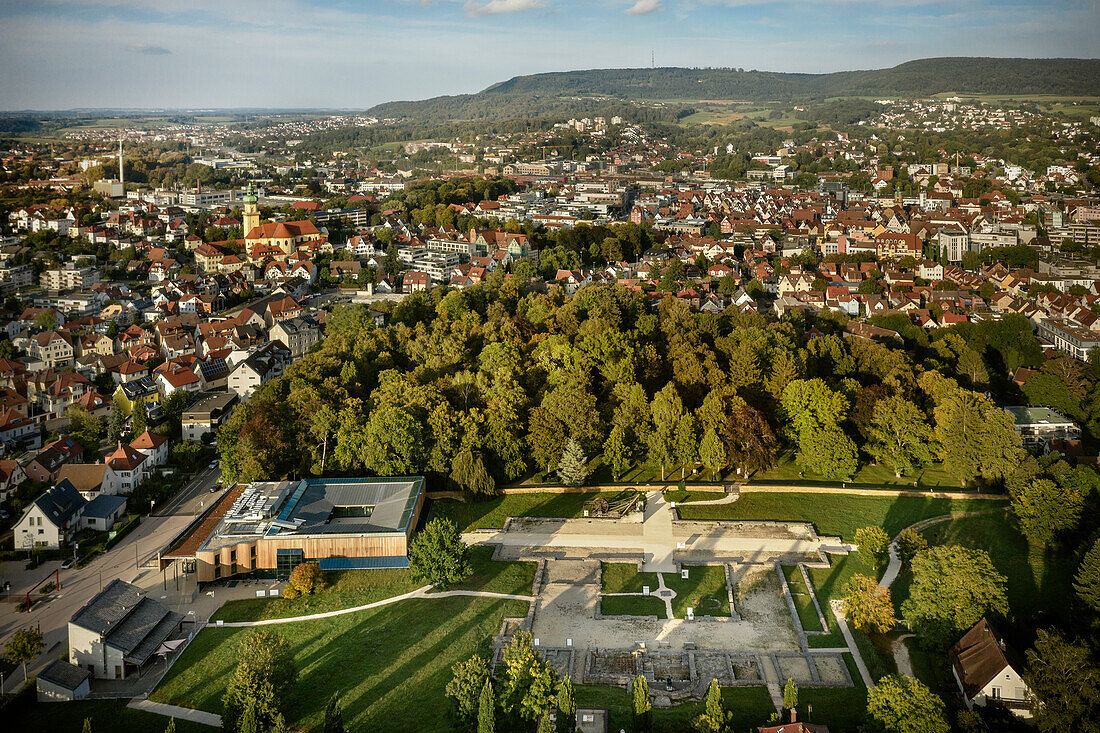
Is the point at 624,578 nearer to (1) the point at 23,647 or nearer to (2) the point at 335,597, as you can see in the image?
(2) the point at 335,597

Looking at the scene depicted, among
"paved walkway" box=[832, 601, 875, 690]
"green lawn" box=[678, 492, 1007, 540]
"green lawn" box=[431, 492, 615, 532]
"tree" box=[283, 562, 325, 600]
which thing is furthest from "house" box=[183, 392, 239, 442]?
"paved walkway" box=[832, 601, 875, 690]

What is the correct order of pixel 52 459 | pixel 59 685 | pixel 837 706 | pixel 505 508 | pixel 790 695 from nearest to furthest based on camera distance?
pixel 790 695 < pixel 837 706 < pixel 59 685 < pixel 505 508 < pixel 52 459

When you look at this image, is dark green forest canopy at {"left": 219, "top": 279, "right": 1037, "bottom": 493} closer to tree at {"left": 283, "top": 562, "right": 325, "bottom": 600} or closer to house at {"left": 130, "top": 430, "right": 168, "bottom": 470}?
house at {"left": 130, "top": 430, "right": 168, "bottom": 470}

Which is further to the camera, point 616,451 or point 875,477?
point 875,477

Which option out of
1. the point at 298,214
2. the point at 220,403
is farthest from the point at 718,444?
the point at 298,214

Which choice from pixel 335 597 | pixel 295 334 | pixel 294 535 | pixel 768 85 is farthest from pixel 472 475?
pixel 768 85

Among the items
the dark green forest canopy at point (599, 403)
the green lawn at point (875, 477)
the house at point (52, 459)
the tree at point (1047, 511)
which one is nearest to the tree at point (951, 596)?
the tree at point (1047, 511)

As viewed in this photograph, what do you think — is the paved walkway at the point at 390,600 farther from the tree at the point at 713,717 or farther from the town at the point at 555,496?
the tree at the point at 713,717
